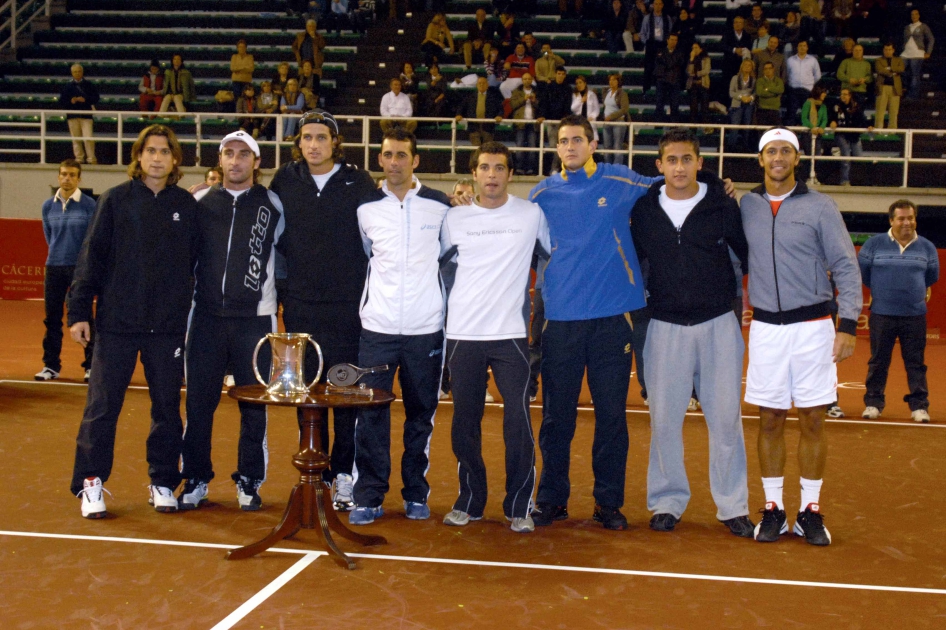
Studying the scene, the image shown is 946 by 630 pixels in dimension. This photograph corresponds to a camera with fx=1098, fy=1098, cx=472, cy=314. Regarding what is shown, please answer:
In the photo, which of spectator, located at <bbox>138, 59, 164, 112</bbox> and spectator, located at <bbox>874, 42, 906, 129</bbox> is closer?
spectator, located at <bbox>874, 42, 906, 129</bbox>

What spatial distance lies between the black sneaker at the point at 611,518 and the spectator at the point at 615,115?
12717 mm

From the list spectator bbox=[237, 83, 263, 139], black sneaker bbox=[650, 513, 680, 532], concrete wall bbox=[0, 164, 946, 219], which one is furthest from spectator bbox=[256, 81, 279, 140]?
black sneaker bbox=[650, 513, 680, 532]

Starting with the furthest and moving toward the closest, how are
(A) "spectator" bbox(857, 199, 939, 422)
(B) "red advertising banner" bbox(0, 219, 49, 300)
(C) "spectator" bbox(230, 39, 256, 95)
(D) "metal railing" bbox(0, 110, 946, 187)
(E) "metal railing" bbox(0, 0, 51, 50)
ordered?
(E) "metal railing" bbox(0, 0, 51, 50)
(C) "spectator" bbox(230, 39, 256, 95)
(D) "metal railing" bbox(0, 110, 946, 187)
(B) "red advertising banner" bbox(0, 219, 49, 300)
(A) "spectator" bbox(857, 199, 939, 422)

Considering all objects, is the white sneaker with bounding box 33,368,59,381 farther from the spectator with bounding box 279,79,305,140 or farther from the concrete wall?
the spectator with bounding box 279,79,305,140

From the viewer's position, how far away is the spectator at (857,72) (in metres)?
19.6

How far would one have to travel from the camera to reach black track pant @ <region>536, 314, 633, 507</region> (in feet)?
20.8

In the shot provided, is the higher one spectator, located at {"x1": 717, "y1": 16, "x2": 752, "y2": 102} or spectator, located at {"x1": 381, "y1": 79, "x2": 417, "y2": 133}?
spectator, located at {"x1": 717, "y1": 16, "x2": 752, "y2": 102}

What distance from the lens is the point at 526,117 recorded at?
19250 mm

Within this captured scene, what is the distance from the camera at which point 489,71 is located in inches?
802

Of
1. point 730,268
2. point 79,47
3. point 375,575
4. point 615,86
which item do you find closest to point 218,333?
point 375,575

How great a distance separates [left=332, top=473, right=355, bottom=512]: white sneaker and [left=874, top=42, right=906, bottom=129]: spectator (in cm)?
1559

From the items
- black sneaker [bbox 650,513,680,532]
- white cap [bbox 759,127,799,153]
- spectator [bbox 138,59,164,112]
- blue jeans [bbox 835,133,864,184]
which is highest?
spectator [bbox 138,59,164,112]

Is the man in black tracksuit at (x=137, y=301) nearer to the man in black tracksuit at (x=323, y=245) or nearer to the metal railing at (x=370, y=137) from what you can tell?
the man in black tracksuit at (x=323, y=245)

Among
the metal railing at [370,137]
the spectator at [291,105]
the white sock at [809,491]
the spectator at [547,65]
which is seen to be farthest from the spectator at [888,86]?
the white sock at [809,491]
